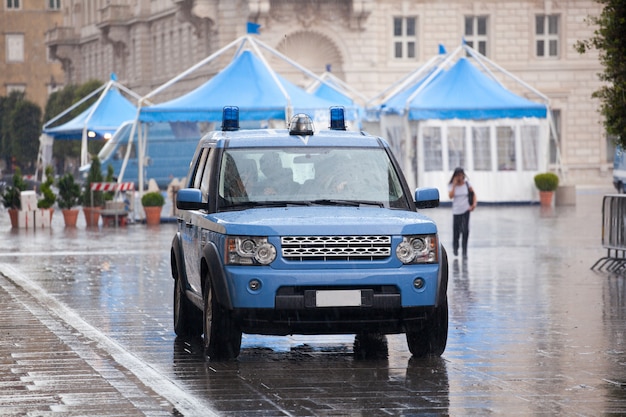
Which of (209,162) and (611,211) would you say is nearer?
(209,162)

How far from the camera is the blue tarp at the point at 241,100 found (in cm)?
3656

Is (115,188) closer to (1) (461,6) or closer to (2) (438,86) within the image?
(2) (438,86)

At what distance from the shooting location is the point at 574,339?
12656 mm

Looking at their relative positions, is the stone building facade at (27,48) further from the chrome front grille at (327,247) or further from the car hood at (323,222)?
the chrome front grille at (327,247)

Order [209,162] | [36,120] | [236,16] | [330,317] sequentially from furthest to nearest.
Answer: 1. [36,120]
2. [236,16]
3. [209,162]
4. [330,317]

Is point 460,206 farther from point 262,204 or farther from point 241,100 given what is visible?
point 241,100

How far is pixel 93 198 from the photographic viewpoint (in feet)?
118

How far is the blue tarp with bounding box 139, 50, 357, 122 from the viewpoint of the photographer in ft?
120

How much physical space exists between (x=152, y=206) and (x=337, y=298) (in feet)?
85.7

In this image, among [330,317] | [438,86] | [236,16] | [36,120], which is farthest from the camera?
[36,120]

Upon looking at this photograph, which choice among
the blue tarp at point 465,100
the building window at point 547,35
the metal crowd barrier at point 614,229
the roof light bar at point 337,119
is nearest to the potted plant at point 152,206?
the blue tarp at point 465,100

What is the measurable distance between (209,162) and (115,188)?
2455cm

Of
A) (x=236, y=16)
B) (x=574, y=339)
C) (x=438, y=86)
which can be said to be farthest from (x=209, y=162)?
(x=236, y=16)

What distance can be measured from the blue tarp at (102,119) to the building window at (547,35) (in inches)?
808
